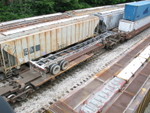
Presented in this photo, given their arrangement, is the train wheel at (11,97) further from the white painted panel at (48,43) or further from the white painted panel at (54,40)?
the white painted panel at (54,40)

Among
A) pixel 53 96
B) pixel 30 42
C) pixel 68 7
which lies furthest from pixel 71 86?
pixel 68 7

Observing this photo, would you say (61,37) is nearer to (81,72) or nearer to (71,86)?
(81,72)

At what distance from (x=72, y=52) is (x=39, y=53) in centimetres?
276

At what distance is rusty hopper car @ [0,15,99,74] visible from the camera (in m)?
10.6

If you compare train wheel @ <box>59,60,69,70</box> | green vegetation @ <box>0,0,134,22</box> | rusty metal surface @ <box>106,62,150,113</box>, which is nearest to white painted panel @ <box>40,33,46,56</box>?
train wheel @ <box>59,60,69,70</box>

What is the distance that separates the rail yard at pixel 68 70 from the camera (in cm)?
877

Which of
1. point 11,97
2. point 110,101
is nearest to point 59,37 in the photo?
point 11,97

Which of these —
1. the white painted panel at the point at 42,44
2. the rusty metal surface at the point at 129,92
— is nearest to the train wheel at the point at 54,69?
the white painted panel at the point at 42,44

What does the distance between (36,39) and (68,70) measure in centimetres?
348

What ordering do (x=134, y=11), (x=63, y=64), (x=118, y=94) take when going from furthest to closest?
(x=134, y=11) < (x=63, y=64) < (x=118, y=94)

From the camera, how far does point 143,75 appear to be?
1100 centimetres

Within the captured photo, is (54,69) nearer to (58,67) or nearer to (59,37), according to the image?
(58,67)

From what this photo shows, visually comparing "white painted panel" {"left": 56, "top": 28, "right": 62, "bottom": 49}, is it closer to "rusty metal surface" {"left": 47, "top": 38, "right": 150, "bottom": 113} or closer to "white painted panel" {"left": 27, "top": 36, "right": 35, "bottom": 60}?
"white painted panel" {"left": 27, "top": 36, "right": 35, "bottom": 60}

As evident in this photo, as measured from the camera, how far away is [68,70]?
42.1 feet
